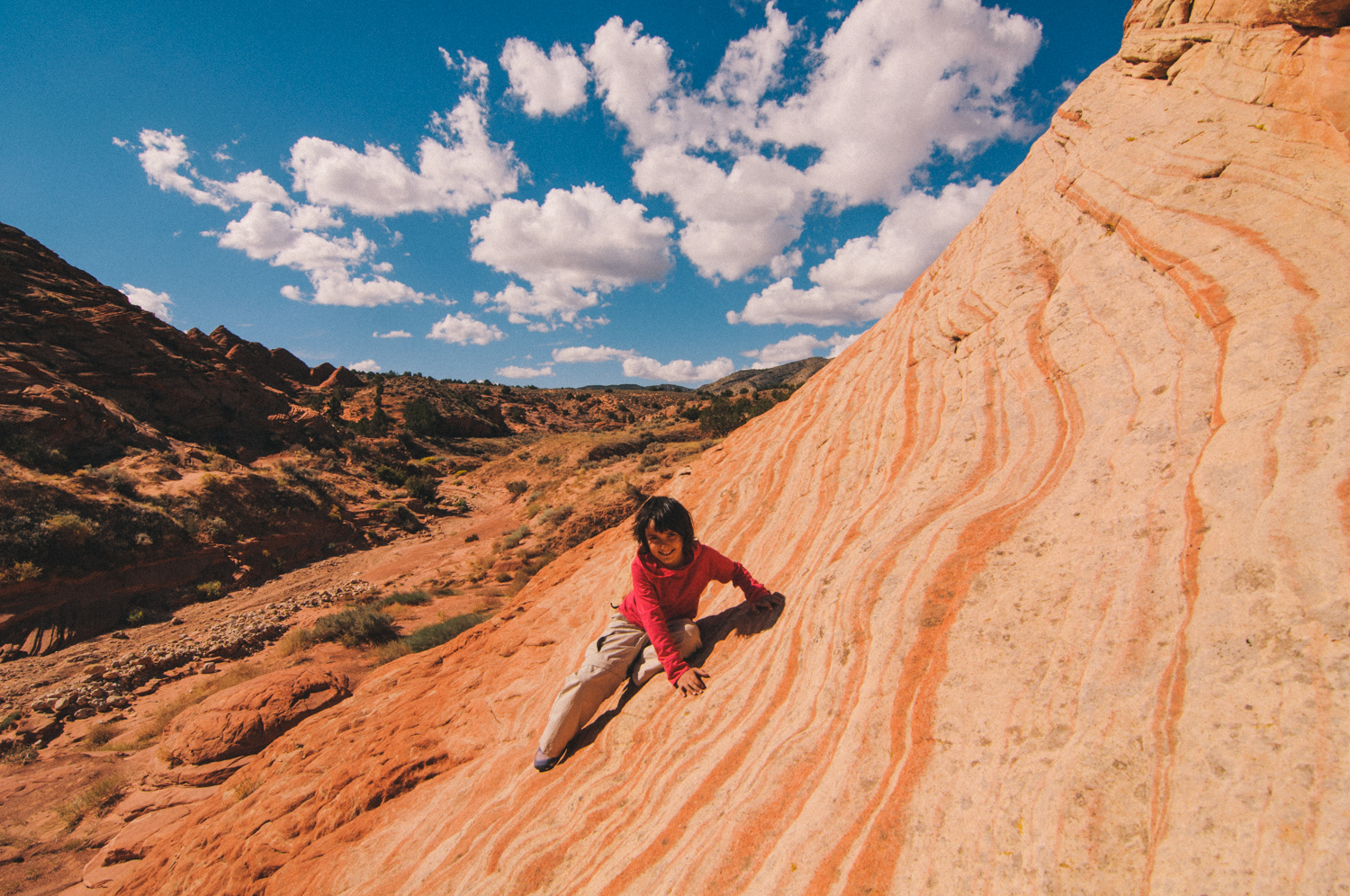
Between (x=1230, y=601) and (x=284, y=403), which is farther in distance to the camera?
(x=284, y=403)

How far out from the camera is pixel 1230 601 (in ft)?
6.01

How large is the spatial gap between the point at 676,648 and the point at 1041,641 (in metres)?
2.14

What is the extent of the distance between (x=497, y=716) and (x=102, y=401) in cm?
2316

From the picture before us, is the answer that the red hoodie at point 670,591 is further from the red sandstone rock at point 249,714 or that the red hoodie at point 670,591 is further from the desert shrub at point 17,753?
the desert shrub at point 17,753

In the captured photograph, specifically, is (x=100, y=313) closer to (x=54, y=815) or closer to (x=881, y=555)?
(x=54, y=815)

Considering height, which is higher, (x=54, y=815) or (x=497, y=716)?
(x=497, y=716)

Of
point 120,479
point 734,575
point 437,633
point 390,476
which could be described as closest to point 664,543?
point 734,575

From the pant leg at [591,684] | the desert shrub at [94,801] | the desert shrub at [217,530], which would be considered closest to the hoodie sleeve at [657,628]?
the pant leg at [591,684]

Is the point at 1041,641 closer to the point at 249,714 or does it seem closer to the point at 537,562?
the point at 249,714

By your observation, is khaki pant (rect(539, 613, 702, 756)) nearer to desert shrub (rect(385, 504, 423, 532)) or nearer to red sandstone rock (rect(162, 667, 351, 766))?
red sandstone rock (rect(162, 667, 351, 766))

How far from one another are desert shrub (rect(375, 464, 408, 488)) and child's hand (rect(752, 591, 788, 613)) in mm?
26087

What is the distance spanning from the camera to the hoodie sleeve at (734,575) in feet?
12.0

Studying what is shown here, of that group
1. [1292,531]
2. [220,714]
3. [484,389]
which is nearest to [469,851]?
[1292,531]

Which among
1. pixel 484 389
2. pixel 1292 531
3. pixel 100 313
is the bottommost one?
pixel 1292 531
